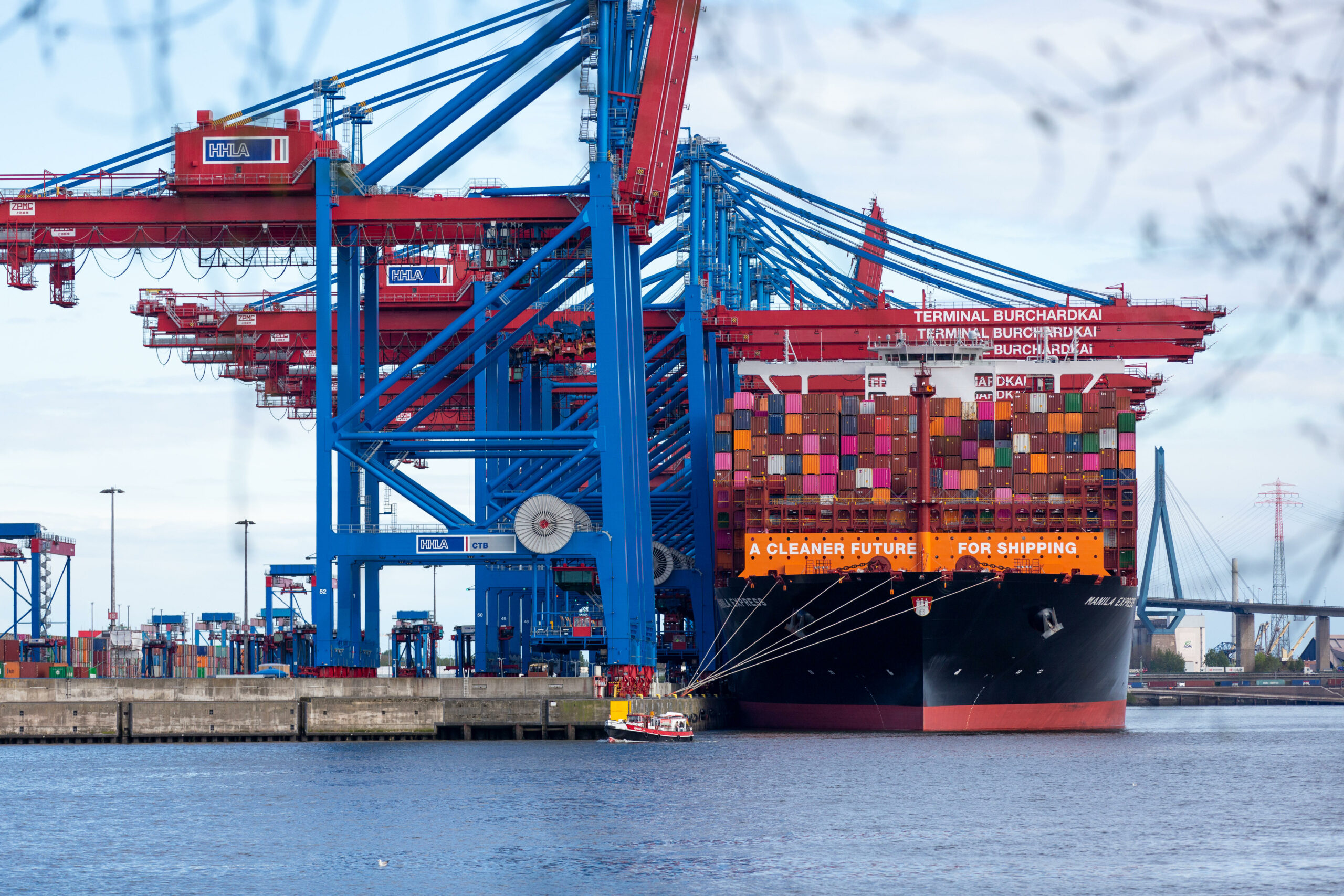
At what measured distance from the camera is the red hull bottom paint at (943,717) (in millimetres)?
63438

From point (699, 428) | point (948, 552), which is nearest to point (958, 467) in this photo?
point (948, 552)

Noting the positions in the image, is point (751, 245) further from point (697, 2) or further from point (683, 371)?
point (697, 2)

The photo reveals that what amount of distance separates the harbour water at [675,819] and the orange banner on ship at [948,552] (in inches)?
234

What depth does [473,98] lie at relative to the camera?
2392 inches

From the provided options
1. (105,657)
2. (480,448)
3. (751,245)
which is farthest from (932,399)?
(105,657)

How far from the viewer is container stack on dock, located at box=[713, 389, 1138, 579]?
66.6 m

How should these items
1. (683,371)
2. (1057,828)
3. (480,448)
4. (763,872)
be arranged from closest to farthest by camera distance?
(763,872), (1057,828), (480,448), (683,371)

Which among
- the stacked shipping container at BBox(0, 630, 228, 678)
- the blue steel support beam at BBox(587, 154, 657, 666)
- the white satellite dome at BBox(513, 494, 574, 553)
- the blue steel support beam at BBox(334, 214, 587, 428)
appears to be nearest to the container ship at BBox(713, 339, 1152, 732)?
the blue steel support beam at BBox(587, 154, 657, 666)

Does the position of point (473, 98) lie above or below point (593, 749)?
above

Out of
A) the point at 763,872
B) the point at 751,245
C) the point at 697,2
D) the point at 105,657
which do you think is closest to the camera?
the point at 697,2

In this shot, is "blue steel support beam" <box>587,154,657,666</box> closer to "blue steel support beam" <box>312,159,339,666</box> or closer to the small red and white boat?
the small red and white boat

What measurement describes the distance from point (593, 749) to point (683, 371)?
29.8 metres

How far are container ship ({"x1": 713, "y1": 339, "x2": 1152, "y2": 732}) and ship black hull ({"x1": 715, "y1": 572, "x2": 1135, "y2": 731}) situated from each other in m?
0.06

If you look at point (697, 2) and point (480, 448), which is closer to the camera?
point (697, 2)
